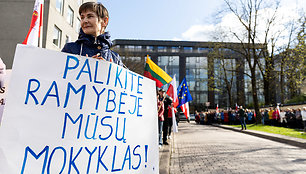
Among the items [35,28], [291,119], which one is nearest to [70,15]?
[35,28]

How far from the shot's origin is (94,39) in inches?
75.2

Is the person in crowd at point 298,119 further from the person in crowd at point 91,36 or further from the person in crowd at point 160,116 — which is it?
the person in crowd at point 91,36

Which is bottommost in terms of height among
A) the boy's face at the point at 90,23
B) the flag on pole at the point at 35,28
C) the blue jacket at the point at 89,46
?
the blue jacket at the point at 89,46

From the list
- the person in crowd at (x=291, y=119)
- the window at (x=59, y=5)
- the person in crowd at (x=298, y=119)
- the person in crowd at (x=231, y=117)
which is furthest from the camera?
the person in crowd at (x=231, y=117)

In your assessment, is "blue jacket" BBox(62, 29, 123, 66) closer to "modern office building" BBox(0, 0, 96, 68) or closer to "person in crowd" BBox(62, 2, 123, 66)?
"person in crowd" BBox(62, 2, 123, 66)

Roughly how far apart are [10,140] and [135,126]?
0.84 meters

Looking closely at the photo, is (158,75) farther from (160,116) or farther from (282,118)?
(282,118)

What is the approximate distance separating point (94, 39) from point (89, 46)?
0.07m

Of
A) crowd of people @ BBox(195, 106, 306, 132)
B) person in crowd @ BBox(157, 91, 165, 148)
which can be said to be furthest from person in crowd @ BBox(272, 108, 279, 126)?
person in crowd @ BBox(157, 91, 165, 148)

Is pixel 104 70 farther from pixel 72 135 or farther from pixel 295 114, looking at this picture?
pixel 295 114

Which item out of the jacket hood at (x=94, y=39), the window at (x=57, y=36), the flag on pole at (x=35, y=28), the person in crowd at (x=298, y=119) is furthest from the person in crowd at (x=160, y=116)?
the person in crowd at (x=298, y=119)

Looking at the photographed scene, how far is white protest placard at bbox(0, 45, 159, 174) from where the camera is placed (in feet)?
4.21

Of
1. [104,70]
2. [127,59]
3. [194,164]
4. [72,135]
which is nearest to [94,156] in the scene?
[72,135]

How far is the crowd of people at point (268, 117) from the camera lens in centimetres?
1702
